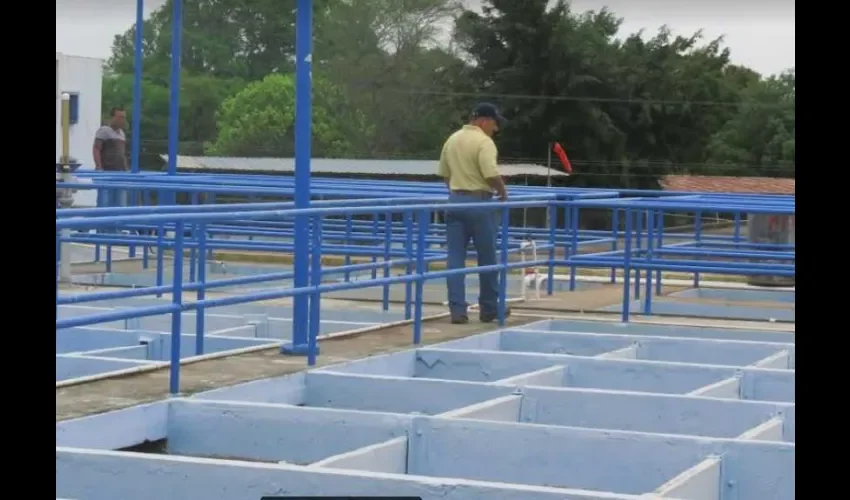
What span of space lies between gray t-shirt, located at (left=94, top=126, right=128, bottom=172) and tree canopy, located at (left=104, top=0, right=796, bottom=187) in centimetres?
2068

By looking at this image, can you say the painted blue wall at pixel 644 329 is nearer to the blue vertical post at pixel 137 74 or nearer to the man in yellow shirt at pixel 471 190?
the man in yellow shirt at pixel 471 190

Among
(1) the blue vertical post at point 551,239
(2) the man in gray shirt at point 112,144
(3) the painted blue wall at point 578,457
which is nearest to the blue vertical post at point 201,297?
(3) the painted blue wall at point 578,457

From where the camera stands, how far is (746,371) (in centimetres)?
902

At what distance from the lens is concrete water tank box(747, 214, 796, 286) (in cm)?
1650

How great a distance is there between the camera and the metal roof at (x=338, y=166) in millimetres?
30641

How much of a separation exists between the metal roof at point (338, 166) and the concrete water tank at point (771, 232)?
13.2 m

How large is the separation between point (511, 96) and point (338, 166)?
10.3 m

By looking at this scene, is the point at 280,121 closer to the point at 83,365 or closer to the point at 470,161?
the point at 470,161

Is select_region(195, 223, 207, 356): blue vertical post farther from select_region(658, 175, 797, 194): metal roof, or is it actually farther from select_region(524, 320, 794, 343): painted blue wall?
select_region(658, 175, 797, 194): metal roof

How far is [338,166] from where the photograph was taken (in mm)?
32219

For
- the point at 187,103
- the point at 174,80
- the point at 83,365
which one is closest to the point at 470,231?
the point at 83,365
